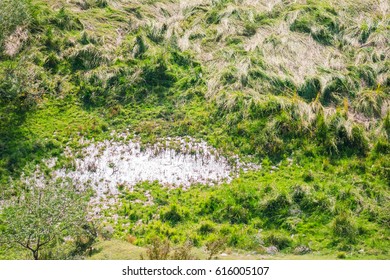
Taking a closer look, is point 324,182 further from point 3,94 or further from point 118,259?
point 3,94

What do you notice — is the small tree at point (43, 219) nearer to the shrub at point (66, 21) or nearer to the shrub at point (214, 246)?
the shrub at point (214, 246)

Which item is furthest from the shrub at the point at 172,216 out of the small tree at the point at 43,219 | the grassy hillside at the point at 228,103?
the small tree at the point at 43,219

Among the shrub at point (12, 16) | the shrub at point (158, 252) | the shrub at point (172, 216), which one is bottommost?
the shrub at point (172, 216)

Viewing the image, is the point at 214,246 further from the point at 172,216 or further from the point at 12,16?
the point at 12,16

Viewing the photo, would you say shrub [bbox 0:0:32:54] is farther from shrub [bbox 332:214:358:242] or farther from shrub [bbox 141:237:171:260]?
shrub [bbox 332:214:358:242]

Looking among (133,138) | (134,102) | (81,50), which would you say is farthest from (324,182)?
(81,50)

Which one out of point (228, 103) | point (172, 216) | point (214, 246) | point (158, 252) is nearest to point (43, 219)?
point (158, 252)
